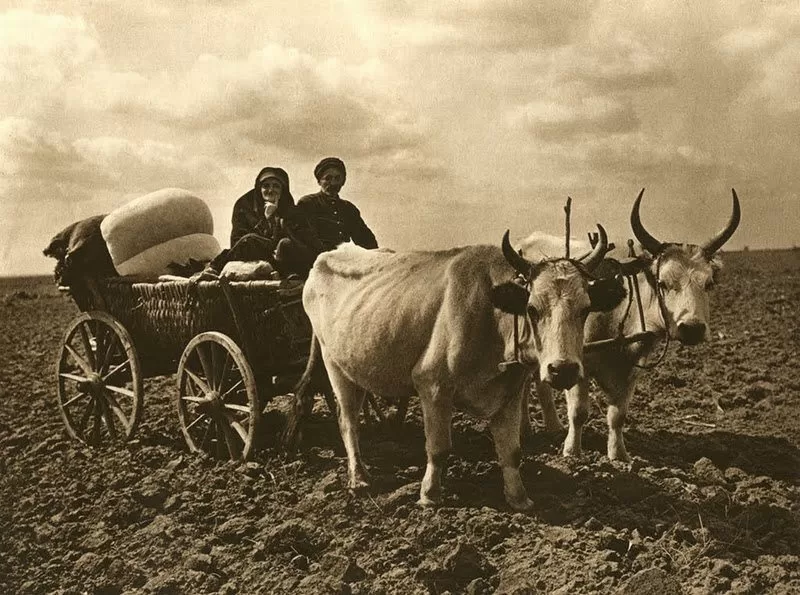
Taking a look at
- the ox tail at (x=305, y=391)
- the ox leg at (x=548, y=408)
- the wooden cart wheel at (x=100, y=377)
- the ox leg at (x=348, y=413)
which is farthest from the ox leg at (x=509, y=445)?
the wooden cart wheel at (x=100, y=377)

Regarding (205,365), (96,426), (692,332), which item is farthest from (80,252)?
(692,332)

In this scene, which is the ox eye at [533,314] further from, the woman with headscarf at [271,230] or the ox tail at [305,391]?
the woman with headscarf at [271,230]

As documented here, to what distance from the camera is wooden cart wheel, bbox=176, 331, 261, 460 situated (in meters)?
6.28

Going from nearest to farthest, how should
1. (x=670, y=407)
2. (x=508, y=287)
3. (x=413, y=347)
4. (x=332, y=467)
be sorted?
(x=508, y=287)
(x=413, y=347)
(x=332, y=467)
(x=670, y=407)

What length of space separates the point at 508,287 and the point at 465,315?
0.37 metres

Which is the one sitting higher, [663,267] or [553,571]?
[663,267]

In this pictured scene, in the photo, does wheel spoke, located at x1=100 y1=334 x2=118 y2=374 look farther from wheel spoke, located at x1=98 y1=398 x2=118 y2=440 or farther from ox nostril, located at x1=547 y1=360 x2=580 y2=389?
ox nostril, located at x1=547 y1=360 x2=580 y2=389

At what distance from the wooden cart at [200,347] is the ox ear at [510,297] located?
6.55 feet

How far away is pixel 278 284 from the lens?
6219 millimetres

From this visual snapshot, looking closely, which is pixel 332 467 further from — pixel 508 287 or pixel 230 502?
pixel 508 287

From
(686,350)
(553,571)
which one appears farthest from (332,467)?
(686,350)

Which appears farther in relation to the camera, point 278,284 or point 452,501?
point 278,284

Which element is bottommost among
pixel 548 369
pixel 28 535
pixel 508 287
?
pixel 28 535

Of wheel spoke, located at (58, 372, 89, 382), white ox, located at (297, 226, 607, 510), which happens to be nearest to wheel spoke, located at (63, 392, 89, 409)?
wheel spoke, located at (58, 372, 89, 382)
